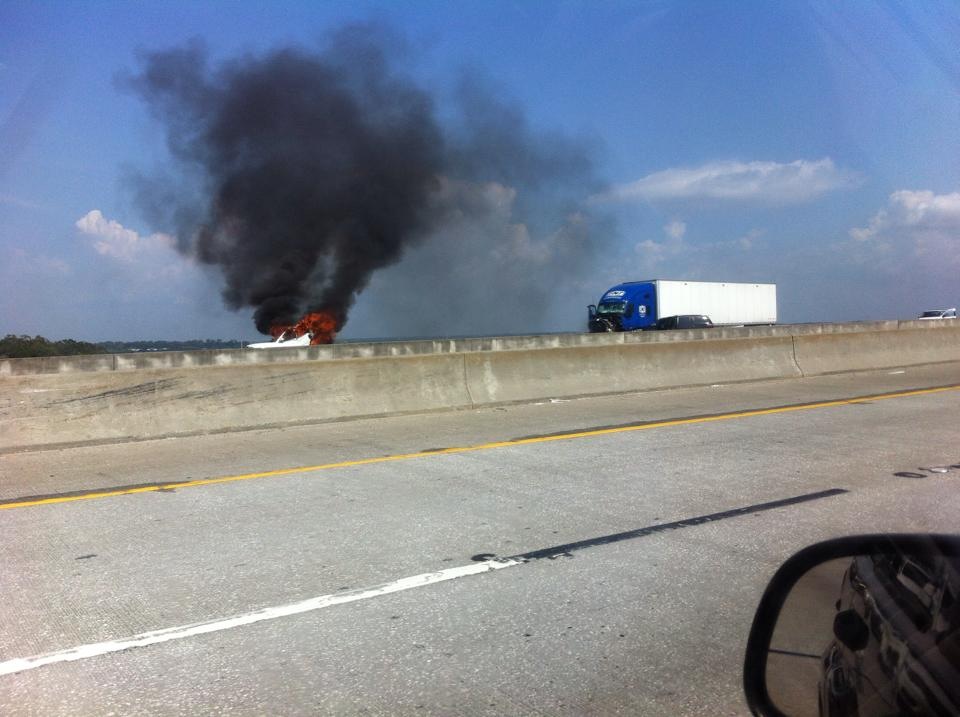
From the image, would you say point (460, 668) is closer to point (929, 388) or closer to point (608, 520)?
point (608, 520)

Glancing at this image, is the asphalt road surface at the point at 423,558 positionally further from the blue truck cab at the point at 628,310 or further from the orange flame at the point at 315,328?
the blue truck cab at the point at 628,310

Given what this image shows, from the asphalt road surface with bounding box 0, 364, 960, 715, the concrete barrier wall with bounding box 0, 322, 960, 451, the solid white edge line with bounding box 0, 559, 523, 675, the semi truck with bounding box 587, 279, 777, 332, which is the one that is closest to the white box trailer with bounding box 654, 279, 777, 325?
the semi truck with bounding box 587, 279, 777, 332

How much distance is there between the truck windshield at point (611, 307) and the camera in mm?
46531

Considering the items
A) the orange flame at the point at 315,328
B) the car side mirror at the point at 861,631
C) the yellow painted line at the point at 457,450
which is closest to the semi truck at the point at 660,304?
the orange flame at the point at 315,328

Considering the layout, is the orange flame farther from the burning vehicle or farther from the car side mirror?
the car side mirror

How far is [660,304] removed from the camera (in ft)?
149

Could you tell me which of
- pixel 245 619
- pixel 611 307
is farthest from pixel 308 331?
pixel 245 619

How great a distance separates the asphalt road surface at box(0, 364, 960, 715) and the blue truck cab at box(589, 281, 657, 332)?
34.9m

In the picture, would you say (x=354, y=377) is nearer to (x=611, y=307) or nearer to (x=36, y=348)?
(x=36, y=348)

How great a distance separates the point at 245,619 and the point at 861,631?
11.4ft

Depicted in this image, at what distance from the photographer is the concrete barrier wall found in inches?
396

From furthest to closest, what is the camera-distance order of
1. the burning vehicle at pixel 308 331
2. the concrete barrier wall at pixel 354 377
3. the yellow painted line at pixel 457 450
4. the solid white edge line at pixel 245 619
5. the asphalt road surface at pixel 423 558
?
1. the burning vehicle at pixel 308 331
2. the concrete barrier wall at pixel 354 377
3. the yellow painted line at pixel 457 450
4. the solid white edge line at pixel 245 619
5. the asphalt road surface at pixel 423 558

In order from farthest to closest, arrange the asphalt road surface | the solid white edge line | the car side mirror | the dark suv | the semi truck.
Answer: the semi truck, the dark suv, the solid white edge line, the asphalt road surface, the car side mirror

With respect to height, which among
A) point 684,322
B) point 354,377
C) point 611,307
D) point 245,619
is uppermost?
point 611,307
